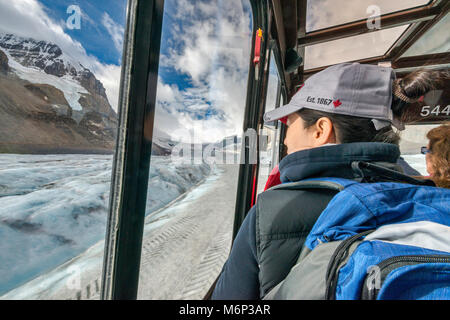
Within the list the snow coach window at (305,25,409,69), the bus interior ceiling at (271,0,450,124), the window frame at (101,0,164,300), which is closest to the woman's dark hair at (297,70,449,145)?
the window frame at (101,0,164,300)

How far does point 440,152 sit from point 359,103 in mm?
1617

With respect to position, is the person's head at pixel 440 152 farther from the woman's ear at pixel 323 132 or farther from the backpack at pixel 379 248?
the backpack at pixel 379 248

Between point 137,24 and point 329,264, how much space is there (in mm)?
951

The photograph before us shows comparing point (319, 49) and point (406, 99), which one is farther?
point (319, 49)

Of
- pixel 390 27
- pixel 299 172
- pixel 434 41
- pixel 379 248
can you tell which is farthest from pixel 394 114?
pixel 434 41

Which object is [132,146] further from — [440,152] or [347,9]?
[347,9]

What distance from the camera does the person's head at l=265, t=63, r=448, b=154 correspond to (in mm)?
802

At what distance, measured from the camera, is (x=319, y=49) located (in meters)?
3.78

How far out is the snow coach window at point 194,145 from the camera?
1090mm

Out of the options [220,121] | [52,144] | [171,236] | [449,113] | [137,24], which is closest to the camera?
[52,144]

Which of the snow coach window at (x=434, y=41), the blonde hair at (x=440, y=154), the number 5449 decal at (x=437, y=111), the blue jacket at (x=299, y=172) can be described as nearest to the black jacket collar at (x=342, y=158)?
the blue jacket at (x=299, y=172)

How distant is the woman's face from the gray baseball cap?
0.07 meters
